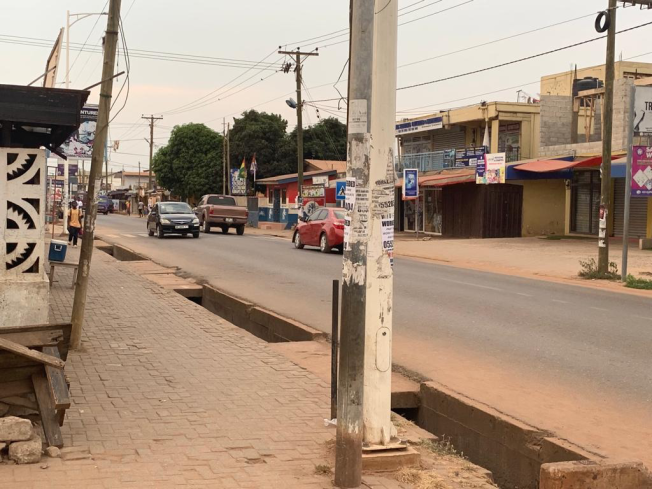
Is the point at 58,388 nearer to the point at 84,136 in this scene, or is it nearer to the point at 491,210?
the point at 84,136

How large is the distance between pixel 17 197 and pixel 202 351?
110 inches

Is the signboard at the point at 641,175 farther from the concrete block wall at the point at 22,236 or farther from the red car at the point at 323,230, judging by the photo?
the concrete block wall at the point at 22,236

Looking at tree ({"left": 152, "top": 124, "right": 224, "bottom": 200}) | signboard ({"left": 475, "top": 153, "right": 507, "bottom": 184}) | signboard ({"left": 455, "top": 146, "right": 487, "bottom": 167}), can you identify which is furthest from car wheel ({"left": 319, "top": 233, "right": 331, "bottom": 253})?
tree ({"left": 152, "top": 124, "right": 224, "bottom": 200})

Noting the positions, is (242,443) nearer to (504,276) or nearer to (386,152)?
(386,152)

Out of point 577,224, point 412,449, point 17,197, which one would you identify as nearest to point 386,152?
point 412,449

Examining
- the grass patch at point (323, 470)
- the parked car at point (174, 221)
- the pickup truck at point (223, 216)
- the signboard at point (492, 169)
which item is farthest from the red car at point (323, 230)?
the grass patch at point (323, 470)

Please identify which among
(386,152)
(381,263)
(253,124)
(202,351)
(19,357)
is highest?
(253,124)

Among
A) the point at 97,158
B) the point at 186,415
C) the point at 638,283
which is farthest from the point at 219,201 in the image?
the point at 186,415

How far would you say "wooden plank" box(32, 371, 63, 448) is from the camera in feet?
17.6

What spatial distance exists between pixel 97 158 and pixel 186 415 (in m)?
4.10

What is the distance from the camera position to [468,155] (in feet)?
130

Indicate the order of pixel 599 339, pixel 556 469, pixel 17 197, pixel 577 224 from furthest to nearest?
pixel 577 224 → pixel 599 339 → pixel 17 197 → pixel 556 469

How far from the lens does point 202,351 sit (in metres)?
9.36

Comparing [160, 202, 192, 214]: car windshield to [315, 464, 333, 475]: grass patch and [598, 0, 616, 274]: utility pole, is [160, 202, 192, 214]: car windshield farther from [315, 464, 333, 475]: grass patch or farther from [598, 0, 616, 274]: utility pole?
[315, 464, 333, 475]: grass patch
